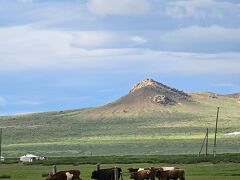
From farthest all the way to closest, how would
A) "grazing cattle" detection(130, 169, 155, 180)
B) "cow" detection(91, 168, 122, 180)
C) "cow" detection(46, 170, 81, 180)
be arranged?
1. "grazing cattle" detection(130, 169, 155, 180)
2. "cow" detection(91, 168, 122, 180)
3. "cow" detection(46, 170, 81, 180)

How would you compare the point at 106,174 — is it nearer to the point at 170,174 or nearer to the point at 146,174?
the point at 146,174

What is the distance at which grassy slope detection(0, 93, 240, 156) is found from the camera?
375ft

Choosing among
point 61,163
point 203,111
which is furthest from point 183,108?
point 61,163

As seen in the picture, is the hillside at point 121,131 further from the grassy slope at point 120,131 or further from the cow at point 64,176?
the cow at point 64,176

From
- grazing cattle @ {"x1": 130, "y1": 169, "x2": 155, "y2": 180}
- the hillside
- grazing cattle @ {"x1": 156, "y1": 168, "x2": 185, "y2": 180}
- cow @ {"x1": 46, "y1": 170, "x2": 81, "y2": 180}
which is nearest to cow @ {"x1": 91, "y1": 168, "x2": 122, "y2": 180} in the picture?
cow @ {"x1": 46, "y1": 170, "x2": 81, "y2": 180}

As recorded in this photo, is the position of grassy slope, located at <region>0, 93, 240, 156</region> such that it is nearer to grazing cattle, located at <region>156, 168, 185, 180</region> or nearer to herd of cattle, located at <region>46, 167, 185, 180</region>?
herd of cattle, located at <region>46, 167, 185, 180</region>

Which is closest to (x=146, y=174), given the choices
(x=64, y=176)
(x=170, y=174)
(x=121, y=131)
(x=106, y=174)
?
(x=170, y=174)

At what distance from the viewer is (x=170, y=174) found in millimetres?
37375

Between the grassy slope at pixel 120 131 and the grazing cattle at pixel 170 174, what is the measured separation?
2489 inches

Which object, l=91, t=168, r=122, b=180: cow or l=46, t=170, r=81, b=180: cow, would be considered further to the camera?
l=91, t=168, r=122, b=180: cow

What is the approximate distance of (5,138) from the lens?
14662 cm

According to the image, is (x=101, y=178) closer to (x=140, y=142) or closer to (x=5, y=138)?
(x=140, y=142)

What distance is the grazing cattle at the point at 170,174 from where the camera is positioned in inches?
1470

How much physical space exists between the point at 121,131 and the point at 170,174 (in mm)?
118227
